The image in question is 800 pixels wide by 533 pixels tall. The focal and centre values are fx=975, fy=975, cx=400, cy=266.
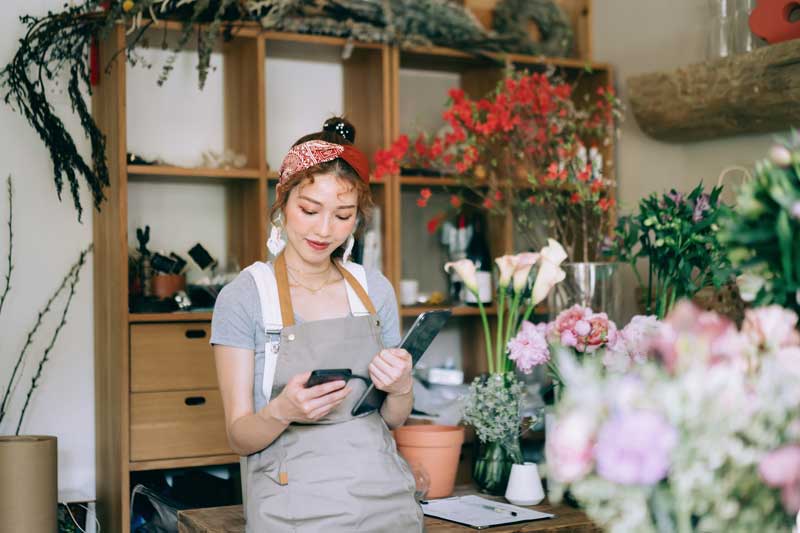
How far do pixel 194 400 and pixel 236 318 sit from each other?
4.62 ft

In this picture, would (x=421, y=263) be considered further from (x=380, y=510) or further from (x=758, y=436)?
(x=758, y=436)

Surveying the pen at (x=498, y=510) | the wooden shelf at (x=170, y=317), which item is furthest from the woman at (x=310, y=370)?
the wooden shelf at (x=170, y=317)

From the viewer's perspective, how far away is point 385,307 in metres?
2.18

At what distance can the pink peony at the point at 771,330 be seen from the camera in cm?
105

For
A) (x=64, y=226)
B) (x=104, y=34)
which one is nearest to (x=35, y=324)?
(x=64, y=226)

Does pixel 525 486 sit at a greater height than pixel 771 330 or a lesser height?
lesser

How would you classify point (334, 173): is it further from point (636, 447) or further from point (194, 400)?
point (194, 400)

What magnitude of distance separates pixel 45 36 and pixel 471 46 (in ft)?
5.11

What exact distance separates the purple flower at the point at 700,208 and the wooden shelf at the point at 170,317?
1.64m

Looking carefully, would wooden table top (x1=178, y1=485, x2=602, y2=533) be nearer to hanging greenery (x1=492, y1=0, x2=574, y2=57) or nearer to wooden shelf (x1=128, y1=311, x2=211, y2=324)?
wooden shelf (x1=128, y1=311, x2=211, y2=324)

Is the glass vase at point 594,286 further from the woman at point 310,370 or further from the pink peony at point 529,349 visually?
the woman at point 310,370

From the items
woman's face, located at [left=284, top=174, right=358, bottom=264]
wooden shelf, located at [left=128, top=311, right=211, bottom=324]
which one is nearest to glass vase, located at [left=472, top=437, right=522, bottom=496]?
woman's face, located at [left=284, top=174, right=358, bottom=264]

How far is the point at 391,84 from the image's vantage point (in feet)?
11.8

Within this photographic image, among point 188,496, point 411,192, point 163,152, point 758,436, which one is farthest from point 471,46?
point 758,436
